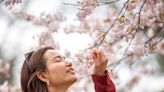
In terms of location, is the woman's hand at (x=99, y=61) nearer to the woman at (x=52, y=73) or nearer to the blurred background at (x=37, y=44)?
the woman at (x=52, y=73)

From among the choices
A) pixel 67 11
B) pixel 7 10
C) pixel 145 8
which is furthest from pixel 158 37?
pixel 7 10

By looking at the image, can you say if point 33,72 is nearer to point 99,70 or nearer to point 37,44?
point 99,70

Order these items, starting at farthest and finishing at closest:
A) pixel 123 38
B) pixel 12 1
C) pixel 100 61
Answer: pixel 123 38, pixel 12 1, pixel 100 61

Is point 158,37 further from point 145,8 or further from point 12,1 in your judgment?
point 12,1

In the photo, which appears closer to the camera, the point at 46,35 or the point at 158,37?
the point at 158,37

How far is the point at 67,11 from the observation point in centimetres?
296

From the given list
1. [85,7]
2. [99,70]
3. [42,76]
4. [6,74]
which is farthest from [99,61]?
[6,74]

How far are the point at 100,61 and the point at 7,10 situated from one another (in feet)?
6.93

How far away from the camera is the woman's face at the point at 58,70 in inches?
41.5

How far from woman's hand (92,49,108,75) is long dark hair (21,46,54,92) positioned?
15cm

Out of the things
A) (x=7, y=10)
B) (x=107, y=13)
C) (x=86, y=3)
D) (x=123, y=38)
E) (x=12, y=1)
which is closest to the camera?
(x=12, y=1)

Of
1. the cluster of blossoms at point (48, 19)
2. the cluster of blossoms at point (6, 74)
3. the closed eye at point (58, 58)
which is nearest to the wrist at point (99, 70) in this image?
the closed eye at point (58, 58)

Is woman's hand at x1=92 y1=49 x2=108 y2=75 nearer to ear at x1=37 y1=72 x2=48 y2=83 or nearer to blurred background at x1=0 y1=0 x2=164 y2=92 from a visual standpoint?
ear at x1=37 y1=72 x2=48 y2=83

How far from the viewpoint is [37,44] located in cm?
290
